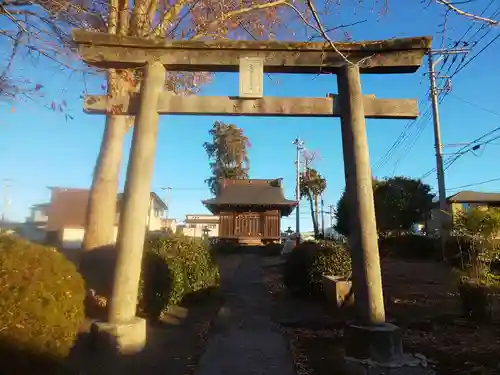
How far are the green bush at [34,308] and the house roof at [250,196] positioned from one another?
25763 millimetres

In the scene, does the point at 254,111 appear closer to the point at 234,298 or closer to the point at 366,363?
the point at 366,363

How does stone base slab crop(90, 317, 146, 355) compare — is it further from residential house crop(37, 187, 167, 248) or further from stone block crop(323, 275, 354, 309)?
residential house crop(37, 187, 167, 248)

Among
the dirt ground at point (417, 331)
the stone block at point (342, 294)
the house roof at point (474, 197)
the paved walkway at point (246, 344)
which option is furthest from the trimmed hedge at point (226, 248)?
the house roof at point (474, 197)

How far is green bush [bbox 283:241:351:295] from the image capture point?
33.0ft

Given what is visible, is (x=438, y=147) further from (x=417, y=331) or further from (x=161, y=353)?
(x=161, y=353)

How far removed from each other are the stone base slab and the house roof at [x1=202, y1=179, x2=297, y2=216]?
24128mm

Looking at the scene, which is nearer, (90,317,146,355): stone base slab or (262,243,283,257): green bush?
(90,317,146,355): stone base slab

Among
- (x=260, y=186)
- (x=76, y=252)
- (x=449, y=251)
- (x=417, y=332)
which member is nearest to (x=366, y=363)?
(x=417, y=332)

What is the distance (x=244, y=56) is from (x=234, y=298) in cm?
700

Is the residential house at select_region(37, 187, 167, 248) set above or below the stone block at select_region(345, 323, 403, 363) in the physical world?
above

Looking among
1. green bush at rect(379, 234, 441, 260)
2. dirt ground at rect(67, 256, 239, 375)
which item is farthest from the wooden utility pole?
green bush at rect(379, 234, 441, 260)

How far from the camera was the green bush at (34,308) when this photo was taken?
3268mm

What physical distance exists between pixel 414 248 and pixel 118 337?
23707mm

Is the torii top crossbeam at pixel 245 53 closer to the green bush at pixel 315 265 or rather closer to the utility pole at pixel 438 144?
the green bush at pixel 315 265
